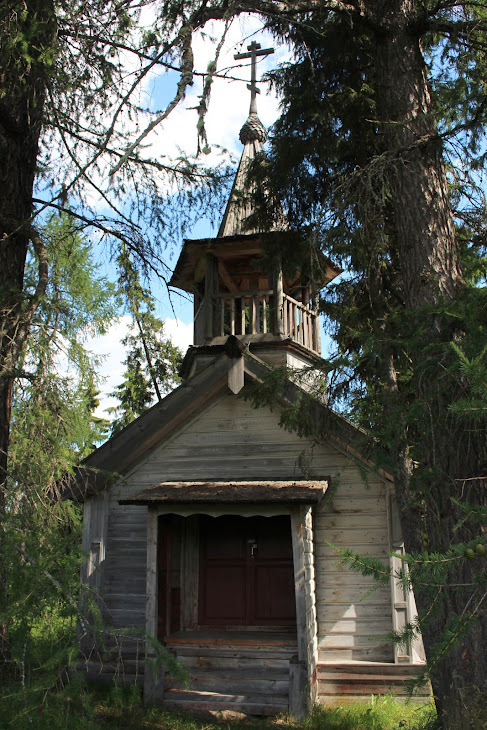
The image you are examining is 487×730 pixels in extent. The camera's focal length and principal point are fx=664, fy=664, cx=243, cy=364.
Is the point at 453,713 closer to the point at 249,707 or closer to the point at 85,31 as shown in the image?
the point at 249,707

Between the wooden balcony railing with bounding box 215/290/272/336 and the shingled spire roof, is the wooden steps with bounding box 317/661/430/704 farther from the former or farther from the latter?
the shingled spire roof

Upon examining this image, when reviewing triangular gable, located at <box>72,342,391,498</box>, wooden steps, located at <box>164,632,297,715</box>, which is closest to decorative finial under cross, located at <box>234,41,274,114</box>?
triangular gable, located at <box>72,342,391,498</box>

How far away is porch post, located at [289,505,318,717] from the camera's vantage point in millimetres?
8368

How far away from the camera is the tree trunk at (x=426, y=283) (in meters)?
5.94

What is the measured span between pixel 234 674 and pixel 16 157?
7137mm

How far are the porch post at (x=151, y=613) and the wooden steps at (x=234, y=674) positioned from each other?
0.18 m

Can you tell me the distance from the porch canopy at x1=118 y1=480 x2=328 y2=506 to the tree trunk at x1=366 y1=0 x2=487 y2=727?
1.38m

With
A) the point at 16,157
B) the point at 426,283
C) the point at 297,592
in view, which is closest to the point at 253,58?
the point at 16,157

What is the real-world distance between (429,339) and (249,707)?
18.6 feet

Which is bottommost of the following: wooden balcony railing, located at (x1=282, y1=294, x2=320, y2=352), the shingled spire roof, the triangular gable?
the triangular gable

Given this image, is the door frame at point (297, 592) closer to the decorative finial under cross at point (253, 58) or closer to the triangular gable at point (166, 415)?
the triangular gable at point (166, 415)

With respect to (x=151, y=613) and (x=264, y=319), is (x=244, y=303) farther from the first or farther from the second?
(x=151, y=613)

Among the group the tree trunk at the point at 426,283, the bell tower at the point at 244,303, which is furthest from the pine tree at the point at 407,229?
the bell tower at the point at 244,303

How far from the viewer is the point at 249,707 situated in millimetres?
8719
